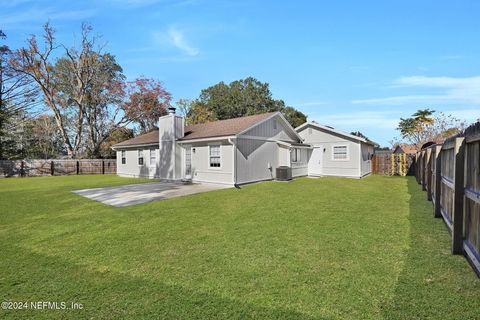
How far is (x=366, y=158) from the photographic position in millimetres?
19188

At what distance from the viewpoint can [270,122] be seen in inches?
603

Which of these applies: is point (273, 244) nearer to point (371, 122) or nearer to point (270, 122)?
point (270, 122)

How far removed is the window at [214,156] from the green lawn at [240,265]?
6479 mm

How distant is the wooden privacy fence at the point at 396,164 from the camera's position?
60.1ft

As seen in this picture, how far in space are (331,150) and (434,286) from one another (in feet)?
52.7

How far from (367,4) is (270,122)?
769 cm

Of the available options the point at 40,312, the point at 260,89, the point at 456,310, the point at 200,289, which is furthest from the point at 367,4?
the point at 260,89

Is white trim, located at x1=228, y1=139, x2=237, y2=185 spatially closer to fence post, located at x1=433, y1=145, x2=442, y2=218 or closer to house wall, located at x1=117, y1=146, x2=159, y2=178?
house wall, located at x1=117, y1=146, x2=159, y2=178

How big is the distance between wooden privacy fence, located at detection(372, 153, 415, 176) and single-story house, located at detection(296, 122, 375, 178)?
91 cm

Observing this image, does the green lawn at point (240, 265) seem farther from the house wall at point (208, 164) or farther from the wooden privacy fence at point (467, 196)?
the house wall at point (208, 164)

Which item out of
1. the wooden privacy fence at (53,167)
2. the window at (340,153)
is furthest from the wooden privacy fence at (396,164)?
the wooden privacy fence at (53,167)

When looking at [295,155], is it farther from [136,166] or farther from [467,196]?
[467,196]

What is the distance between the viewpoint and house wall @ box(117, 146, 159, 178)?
1805 centimetres

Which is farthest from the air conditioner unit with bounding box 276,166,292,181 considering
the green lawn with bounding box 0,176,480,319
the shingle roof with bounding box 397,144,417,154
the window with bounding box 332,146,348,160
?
the shingle roof with bounding box 397,144,417,154
